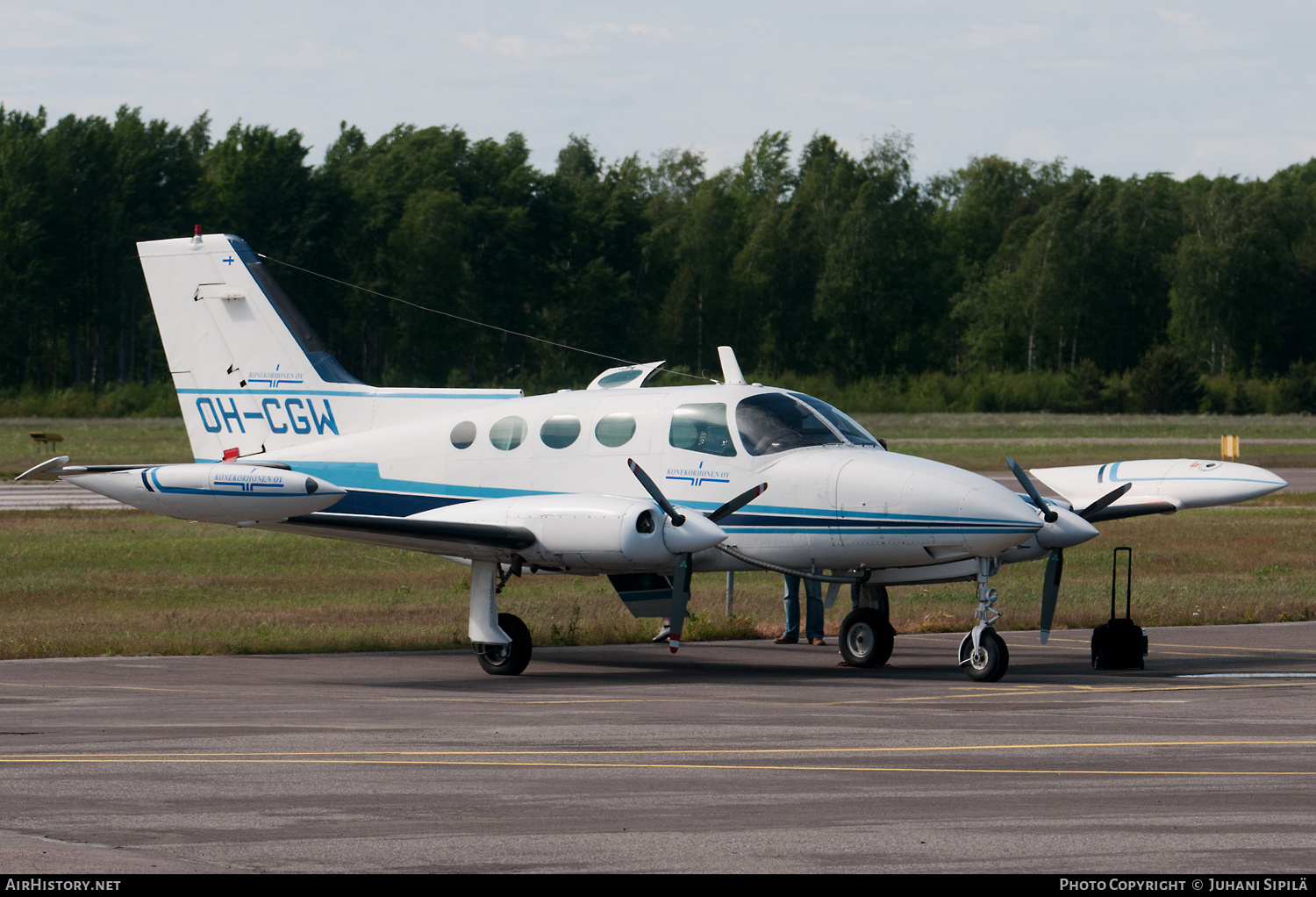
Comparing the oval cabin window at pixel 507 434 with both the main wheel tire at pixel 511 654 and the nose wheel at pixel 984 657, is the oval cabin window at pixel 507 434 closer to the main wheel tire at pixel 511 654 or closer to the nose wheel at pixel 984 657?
the main wheel tire at pixel 511 654

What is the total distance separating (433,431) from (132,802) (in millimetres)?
9316

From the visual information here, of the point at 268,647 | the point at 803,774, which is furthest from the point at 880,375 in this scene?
the point at 803,774

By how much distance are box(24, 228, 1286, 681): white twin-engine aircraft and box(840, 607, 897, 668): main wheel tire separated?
0.02 m

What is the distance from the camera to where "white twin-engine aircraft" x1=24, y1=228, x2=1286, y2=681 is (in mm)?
15211

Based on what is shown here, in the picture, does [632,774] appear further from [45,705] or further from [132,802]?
[45,705]

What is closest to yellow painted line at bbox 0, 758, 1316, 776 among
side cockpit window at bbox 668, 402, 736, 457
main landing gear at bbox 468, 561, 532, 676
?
main landing gear at bbox 468, 561, 532, 676

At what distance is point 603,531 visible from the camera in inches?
597

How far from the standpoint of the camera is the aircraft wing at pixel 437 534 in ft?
51.1

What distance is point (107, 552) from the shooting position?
29.7m

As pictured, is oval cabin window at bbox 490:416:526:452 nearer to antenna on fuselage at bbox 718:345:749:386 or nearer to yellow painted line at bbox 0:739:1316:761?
antenna on fuselage at bbox 718:345:749:386

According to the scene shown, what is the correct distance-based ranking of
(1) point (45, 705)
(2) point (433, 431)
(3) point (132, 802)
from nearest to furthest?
1. (3) point (132, 802)
2. (1) point (45, 705)
3. (2) point (433, 431)

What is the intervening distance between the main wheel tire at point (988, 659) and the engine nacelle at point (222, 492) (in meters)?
6.68

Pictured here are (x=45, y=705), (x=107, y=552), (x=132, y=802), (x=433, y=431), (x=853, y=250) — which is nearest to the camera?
(x=132, y=802)

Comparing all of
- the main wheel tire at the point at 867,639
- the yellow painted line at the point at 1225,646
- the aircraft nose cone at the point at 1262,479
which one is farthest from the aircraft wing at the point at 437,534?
the aircraft nose cone at the point at 1262,479
